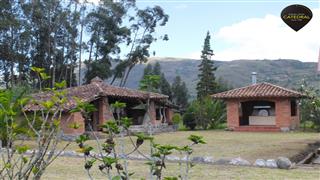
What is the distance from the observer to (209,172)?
28.6ft

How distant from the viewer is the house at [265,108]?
965 inches

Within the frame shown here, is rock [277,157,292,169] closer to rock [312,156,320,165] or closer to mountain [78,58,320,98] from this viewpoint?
rock [312,156,320,165]

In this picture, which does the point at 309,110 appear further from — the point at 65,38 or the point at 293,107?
the point at 65,38

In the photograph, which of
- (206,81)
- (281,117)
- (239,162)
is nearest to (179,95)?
(206,81)

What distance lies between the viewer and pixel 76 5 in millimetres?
35719

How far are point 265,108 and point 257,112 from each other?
77 cm

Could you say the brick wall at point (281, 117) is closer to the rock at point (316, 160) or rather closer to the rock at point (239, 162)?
the rock at point (316, 160)

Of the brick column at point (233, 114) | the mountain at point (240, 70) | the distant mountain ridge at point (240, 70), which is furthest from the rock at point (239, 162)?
the distant mountain ridge at point (240, 70)

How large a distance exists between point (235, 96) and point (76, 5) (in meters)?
16.4

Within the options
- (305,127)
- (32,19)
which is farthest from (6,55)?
(305,127)

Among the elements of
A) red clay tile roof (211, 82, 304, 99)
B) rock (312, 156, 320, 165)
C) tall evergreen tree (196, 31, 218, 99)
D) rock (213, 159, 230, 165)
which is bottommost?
rock (312, 156, 320, 165)

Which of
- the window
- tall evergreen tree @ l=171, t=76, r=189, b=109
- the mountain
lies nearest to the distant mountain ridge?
the mountain

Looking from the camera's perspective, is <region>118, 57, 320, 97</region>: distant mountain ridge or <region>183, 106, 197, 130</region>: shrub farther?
<region>118, 57, 320, 97</region>: distant mountain ridge

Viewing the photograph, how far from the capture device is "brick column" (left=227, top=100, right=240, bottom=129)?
2578 centimetres
